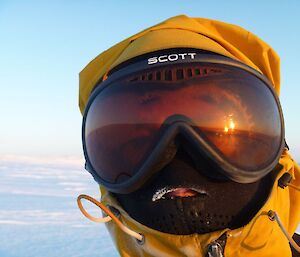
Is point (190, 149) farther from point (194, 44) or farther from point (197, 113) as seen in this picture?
point (194, 44)

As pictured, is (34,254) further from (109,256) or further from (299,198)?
(299,198)

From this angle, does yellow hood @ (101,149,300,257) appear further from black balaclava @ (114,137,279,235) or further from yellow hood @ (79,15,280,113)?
yellow hood @ (79,15,280,113)

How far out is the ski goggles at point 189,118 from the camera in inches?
45.1

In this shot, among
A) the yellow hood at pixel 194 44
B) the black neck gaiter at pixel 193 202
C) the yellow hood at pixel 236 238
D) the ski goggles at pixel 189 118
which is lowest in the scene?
the yellow hood at pixel 236 238

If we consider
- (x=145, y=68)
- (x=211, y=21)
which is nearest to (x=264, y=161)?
(x=145, y=68)

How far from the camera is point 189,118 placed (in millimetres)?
1148

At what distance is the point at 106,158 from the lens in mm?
1245

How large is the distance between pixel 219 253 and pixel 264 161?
296 mm

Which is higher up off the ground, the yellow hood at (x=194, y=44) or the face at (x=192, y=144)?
the yellow hood at (x=194, y=44)

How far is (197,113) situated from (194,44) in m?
0.24

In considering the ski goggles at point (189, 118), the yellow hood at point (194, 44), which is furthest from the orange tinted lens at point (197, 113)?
the yellow hood at point (194, 44)

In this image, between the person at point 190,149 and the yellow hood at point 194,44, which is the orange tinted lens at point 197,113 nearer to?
the person at point 190,149

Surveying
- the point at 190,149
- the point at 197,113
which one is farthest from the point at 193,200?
the point at 197,113

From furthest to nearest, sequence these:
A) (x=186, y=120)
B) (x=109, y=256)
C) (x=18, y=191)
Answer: (x=18, y=191) < (x=109, y=256) < (x=186, y=120)
